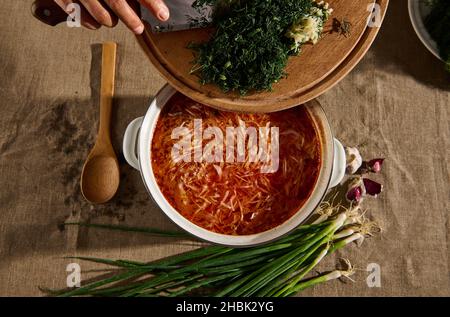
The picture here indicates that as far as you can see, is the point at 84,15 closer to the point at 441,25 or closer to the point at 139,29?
the point at 139,29

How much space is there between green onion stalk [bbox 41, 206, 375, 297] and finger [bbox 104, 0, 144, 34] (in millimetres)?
790

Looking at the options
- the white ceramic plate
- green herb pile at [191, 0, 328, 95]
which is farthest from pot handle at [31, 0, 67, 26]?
the white ceramic plate

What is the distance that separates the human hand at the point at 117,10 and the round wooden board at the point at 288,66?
113 millimetres

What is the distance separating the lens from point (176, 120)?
65.5 inches

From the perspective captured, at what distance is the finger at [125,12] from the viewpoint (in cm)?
134

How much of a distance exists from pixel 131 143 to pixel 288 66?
0.67 m

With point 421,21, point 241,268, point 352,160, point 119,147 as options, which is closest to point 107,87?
point 119,147

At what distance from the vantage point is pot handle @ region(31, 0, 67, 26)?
1418 mm

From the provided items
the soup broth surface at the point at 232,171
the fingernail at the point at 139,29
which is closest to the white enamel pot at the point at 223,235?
the soup broth surface at the point at 232,171

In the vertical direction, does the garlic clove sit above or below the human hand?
below

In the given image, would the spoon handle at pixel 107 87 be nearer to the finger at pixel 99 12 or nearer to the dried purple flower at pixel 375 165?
Result: the finger at pixel 99 12

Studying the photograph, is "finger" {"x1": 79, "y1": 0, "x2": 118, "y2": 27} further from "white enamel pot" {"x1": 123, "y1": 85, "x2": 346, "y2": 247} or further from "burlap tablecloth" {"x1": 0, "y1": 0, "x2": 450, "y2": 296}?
"burlap tablecloth" {"x1": 0, "y1": 0, "x2": 450, "y2": 296}

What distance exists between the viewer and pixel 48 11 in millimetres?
1437

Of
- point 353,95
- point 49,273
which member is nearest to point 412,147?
point 353,95
